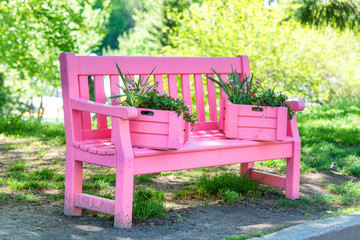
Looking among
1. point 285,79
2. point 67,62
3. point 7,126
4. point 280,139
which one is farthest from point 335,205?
point 285,79

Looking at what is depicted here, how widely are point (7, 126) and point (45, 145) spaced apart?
44.0 inches

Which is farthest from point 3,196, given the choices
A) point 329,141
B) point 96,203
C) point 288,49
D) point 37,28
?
point 288,49

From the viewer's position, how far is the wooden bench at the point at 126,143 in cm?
287

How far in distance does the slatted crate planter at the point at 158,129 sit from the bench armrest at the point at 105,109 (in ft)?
0.66

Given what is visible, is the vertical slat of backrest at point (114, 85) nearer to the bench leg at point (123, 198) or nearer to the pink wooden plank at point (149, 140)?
the pink wooden plank at point (149, 140)

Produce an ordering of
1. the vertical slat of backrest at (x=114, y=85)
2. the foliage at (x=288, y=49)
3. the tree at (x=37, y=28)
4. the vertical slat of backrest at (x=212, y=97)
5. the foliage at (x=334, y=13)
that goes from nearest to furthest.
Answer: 1. the vertical slat of backrest at (x=114, y=85)
2. the vertical slat of backrest at (x=212, y=97)
3. the foliage at (x=334, y=13)
4. the tree at (x=37, y=28)
5. the foliage at (x=288, y=49)

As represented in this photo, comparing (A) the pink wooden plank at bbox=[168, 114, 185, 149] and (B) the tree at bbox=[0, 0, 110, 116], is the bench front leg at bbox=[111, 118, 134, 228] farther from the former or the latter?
(B) the tree at bbox=[0, 0, 110, 116]

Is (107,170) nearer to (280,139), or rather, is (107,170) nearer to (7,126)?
(280,139)

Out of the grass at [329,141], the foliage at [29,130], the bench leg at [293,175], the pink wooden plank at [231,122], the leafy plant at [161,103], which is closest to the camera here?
the leafy plant at [161,103]

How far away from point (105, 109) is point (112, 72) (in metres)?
0.61

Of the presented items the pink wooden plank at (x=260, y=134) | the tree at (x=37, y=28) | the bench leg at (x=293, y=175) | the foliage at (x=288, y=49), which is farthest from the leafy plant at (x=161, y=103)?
the foliage at (x=288, y=49)

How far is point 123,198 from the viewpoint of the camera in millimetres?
2832

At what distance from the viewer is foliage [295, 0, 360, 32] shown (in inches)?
254

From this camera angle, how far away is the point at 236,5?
616 inches
